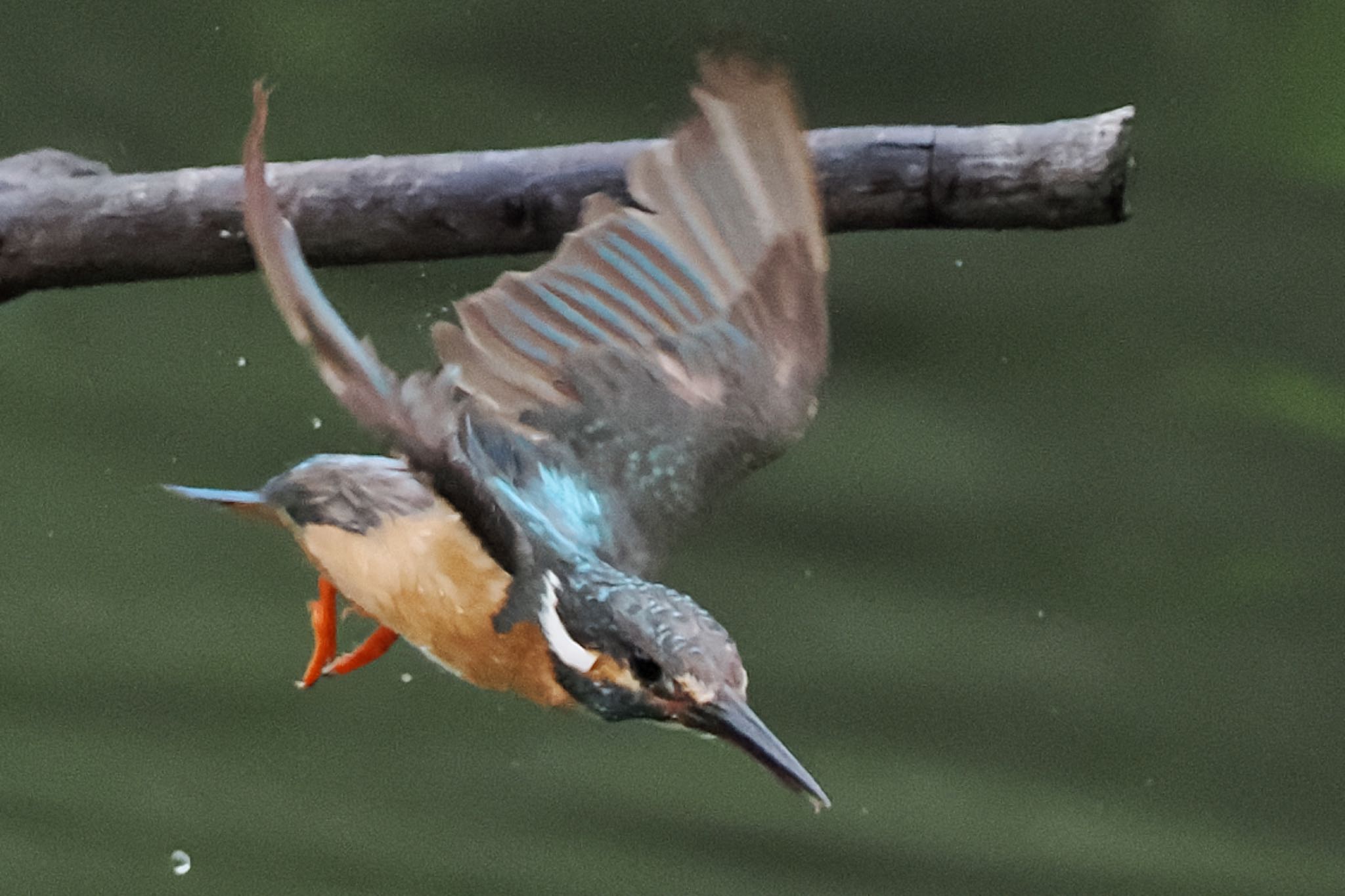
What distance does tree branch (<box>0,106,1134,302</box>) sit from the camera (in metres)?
0.50

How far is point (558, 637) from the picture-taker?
390mm

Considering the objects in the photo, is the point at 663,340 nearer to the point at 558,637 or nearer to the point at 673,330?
the point at 673,330

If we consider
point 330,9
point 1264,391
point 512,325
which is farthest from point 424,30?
point 1264,391

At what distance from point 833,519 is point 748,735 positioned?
0.37 meters

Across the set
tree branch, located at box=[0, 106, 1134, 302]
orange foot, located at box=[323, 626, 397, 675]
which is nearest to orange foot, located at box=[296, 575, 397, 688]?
orange foot, located at box=[323, 626, 397, 675]

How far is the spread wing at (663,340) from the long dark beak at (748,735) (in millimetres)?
98

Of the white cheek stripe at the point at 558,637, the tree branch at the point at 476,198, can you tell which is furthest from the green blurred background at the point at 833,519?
the white cheek stripe at the point at 558,637

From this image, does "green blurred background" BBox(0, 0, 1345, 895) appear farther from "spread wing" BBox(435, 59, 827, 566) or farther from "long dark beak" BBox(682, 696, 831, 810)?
"long dark beak" BBox(682, 696, 831, 810)

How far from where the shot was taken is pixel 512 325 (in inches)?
19.9

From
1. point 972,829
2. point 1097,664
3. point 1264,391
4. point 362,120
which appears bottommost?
point 972,829

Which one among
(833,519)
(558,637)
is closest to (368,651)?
(558,637)

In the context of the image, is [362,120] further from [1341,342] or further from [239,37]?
[1341,342]

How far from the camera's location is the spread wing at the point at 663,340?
47 centimetres

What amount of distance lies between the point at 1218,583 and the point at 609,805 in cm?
→ 32
